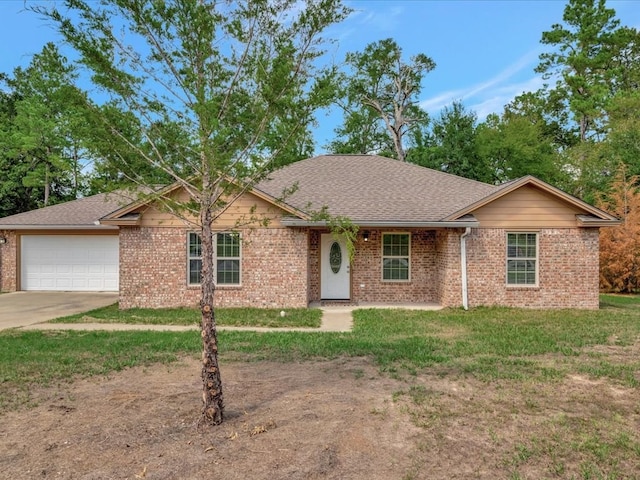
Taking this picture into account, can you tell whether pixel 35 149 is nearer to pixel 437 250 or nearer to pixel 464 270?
pixel 437 250

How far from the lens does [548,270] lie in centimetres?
1213

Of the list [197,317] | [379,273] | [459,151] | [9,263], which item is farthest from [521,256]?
[9,263]

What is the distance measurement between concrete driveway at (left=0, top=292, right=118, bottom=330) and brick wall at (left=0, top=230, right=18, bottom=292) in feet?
2.91

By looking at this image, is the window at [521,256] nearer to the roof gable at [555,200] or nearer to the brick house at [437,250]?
the brick house at [437,250]

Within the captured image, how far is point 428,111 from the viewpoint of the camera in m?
31.9

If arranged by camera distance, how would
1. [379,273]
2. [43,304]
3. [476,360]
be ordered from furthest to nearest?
[379,273], [43,304], [476,360]

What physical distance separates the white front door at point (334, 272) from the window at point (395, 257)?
1.15 meters

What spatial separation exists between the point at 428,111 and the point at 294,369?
29201mm

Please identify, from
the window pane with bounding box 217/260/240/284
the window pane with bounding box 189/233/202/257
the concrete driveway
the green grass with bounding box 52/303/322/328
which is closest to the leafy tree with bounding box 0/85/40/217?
the concrete driveway

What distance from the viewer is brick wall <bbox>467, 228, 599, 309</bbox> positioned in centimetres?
1207

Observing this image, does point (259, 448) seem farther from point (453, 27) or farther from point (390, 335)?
point (453, 27)

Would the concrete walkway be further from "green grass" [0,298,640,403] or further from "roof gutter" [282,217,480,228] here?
"roof gutter" [282,217,480,228]

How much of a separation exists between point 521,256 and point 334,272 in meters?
5.34

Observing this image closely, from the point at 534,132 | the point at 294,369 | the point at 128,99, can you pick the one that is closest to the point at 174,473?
the point at 294,369
